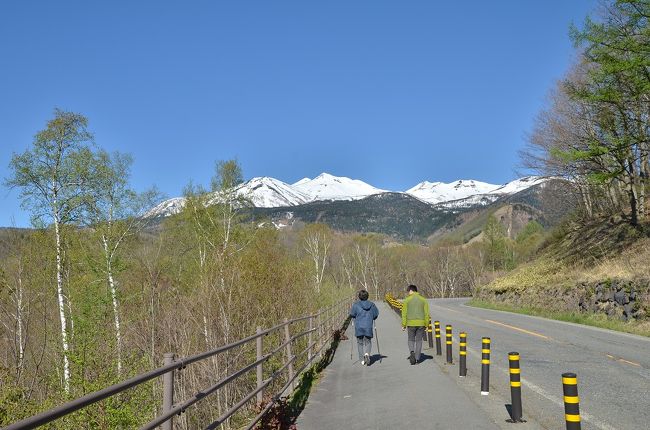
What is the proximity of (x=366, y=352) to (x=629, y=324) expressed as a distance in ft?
38.8

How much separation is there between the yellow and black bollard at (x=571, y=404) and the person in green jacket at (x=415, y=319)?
7546 mm

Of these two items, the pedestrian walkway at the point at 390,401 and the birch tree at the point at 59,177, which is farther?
the birch tree at the point at 59,177

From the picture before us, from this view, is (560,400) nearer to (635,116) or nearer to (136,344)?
(136,344)

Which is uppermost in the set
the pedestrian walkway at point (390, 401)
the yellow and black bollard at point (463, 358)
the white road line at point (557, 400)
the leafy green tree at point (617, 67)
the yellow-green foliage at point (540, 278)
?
the leafy green tree at point (617, 67)

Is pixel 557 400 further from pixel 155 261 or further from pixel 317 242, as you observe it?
pixel 317 242

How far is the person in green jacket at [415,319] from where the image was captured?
13.2 m

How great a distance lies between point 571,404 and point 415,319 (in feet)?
25.2

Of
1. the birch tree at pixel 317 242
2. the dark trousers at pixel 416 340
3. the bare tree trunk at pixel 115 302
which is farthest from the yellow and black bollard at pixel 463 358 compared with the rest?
the birch tree at pixel 317 242

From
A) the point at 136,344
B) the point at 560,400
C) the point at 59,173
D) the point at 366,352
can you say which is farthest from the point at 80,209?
the point at 560,400

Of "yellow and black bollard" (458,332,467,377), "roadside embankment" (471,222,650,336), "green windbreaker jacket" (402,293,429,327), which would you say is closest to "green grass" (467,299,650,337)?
"roadside embankment" (471,222,650,336)

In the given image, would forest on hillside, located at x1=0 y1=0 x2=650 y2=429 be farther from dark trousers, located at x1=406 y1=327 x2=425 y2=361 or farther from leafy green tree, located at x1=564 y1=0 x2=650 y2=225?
dark trousers, located at x1=406 y1=327 x2=425 y2=361

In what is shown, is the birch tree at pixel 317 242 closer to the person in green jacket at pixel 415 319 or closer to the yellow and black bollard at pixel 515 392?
the person in green jacket at pixel 415 319

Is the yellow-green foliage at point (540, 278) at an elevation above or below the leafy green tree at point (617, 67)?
below

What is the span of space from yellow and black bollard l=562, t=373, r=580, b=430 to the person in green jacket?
297 inches
